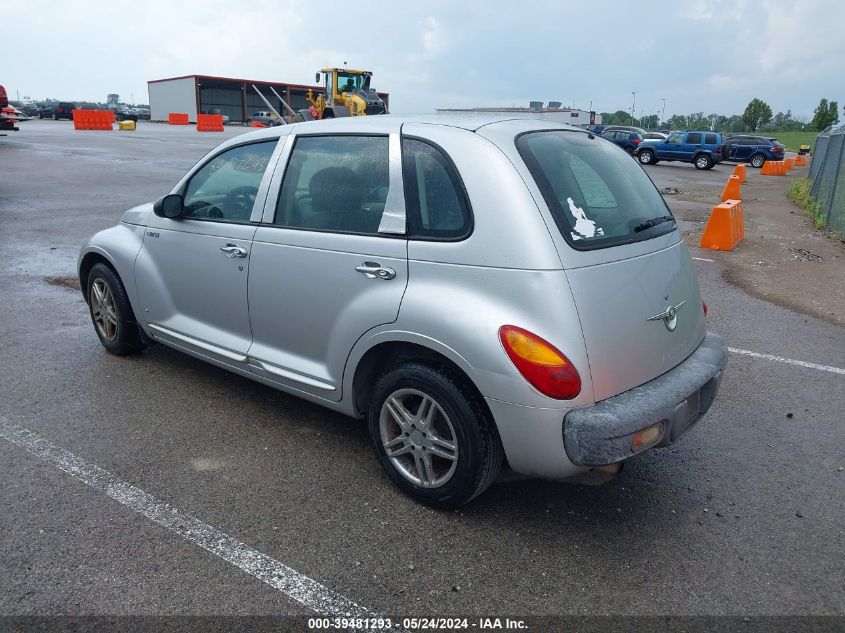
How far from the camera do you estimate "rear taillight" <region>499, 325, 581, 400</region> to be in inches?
109

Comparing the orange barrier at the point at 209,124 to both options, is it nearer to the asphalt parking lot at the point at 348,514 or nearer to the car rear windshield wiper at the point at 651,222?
the asphalt parking lot at the point at 348,514

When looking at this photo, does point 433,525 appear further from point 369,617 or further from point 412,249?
point 412,249

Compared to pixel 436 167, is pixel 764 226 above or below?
below

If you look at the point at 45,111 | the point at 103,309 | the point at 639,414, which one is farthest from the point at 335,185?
the point at 45,111

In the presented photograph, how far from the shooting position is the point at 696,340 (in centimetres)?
352

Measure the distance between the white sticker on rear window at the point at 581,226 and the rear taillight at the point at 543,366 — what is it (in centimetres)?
55

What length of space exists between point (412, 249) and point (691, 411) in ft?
5.02

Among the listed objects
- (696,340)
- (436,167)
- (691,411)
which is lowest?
(691,411)

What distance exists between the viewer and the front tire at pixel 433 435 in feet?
9.86

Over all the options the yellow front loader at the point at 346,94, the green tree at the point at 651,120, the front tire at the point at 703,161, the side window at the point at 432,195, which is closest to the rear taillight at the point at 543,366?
the side window at the point at 432,195

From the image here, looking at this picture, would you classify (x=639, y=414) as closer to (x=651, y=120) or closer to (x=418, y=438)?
(x=418, y=438)

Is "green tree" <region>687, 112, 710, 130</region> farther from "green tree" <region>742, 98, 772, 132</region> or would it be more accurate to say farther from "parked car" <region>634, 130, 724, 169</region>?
→ "parked car" <region>634, 130, 724, 169</region>

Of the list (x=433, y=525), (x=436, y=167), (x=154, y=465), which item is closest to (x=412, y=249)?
(x=436, y=167)

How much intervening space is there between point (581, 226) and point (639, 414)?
2.86ft
